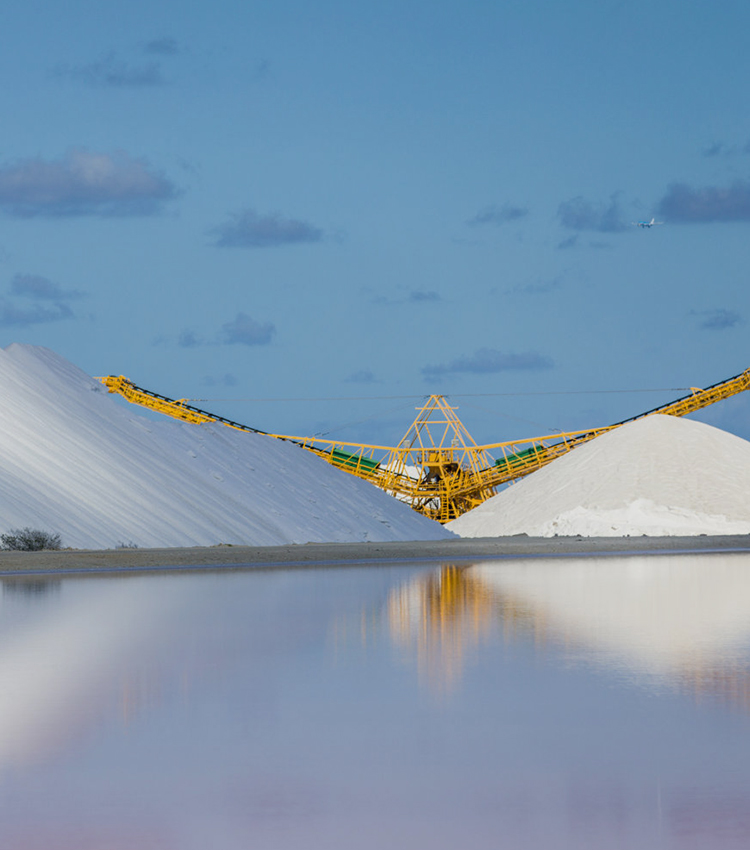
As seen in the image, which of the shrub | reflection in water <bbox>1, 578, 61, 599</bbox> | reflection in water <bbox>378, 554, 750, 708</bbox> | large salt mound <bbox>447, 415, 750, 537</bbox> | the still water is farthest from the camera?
large salt mound <bbox>447, 415, 750, 537</bbox>

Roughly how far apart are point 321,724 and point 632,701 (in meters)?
1.87

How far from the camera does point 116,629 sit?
479 inches

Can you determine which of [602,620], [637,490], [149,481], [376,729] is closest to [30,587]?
[602,620]

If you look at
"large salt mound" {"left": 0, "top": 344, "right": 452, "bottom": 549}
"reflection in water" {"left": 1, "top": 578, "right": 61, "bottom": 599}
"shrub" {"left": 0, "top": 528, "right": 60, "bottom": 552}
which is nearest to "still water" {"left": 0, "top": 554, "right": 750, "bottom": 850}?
"reflection in water" {"left": 1, "top": 578, "right": 61, "bottom": 599}

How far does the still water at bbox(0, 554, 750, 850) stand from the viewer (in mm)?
4848

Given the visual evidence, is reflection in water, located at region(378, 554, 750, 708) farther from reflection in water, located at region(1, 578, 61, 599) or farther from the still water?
reflection in water, located at region(1, 578, 61, 599)

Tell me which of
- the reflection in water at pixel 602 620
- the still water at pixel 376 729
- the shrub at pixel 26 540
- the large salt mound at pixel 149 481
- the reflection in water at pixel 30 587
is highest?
the large salt mound at pixel 149 481

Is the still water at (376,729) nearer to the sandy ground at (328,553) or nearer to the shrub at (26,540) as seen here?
the sandy ground at (328,553)

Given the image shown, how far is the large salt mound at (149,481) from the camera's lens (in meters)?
30.7

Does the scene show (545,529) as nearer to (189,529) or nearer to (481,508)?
(481,508)

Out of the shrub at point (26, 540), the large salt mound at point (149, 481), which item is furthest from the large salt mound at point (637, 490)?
the shrub at point (26, 540)

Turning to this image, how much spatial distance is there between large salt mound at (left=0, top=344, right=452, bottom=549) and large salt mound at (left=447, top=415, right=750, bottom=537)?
5.03 m

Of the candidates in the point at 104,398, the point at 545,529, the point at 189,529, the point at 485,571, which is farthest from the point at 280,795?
the point at 545,529

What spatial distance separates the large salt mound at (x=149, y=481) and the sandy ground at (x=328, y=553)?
163 centimetres
